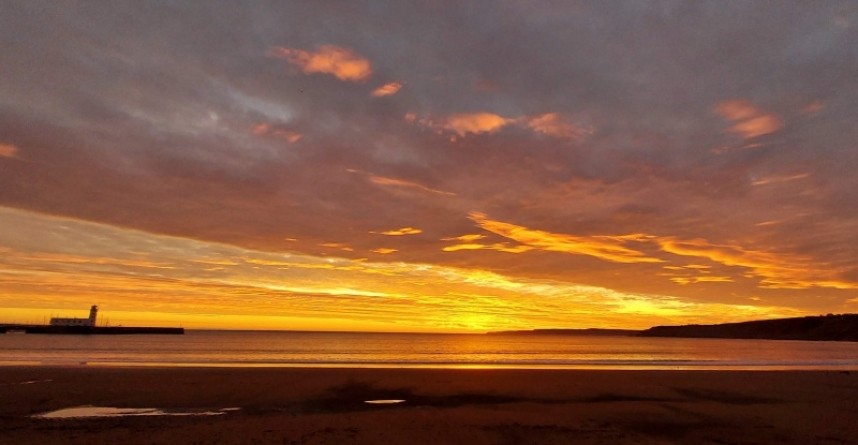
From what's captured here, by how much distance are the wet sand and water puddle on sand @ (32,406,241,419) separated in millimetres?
492

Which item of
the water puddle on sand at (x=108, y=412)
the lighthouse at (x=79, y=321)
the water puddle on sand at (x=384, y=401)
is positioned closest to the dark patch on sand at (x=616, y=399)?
the water puddle on sand at (x=384, y=401)

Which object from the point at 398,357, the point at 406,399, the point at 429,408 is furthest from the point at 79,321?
the point at 429,408

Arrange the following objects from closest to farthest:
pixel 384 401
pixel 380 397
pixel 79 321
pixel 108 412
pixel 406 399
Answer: pixel 108 412, pixel 384 401, pixel 406 399, pixel 380 397, pixel 79 321

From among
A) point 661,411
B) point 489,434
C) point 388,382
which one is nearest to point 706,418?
point 661,411

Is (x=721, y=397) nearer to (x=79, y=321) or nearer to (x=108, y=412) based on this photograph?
(x=108, y=412)

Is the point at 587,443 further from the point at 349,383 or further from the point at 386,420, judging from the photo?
the point at 349,383

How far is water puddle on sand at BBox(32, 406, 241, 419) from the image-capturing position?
18156 millimetres

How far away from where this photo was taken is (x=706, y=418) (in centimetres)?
1945

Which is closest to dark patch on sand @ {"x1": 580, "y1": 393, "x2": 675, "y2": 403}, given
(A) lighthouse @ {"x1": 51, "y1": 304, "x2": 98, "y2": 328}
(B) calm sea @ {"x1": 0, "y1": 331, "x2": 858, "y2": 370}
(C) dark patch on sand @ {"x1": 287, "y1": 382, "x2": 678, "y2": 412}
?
(C) dark patch on sand @ {"x1": 287, "y1": 382, "x2": 678, "y2": 412}

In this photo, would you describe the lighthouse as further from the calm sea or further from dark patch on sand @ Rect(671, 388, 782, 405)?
dark patch on sand @ Rect(671, 388, 782, 405)

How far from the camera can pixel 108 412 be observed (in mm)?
18969

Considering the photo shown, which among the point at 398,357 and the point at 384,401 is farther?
the point at 398,357

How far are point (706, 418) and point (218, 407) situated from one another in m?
18.6

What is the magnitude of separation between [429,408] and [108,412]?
11820 mm
